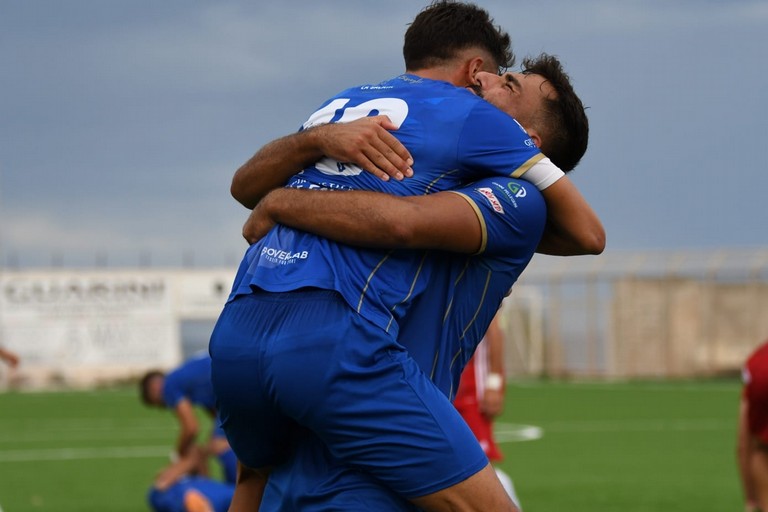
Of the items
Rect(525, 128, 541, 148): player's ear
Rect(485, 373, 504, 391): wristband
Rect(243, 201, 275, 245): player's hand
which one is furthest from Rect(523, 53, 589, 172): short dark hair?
Rect(485, 373, 504, 391): wristband

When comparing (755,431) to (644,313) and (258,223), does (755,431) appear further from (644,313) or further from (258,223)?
(644,313)

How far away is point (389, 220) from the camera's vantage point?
3.67 m

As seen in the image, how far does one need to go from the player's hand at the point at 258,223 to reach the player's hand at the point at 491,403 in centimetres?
674

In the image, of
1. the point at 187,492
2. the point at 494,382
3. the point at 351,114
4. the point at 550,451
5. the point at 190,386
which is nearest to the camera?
the point at 351,114

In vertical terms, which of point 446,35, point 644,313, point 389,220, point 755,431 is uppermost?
point 446,35

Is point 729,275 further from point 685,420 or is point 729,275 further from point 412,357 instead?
point 412,357

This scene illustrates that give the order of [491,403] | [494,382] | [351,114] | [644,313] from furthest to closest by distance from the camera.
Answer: [644,313] < [494,382] < [491,403] < [351,114]

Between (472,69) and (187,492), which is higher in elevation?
(472,69)

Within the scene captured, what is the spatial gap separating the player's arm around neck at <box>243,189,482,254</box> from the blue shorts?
0.60 ft

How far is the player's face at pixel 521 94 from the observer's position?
4246 mm

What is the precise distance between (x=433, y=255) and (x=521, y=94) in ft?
2.18

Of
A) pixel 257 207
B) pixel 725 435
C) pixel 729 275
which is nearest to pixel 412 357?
pixel 257 207

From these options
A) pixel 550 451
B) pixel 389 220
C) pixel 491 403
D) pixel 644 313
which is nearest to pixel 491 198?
pixel 389 220

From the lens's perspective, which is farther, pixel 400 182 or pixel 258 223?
pixel 258 223
